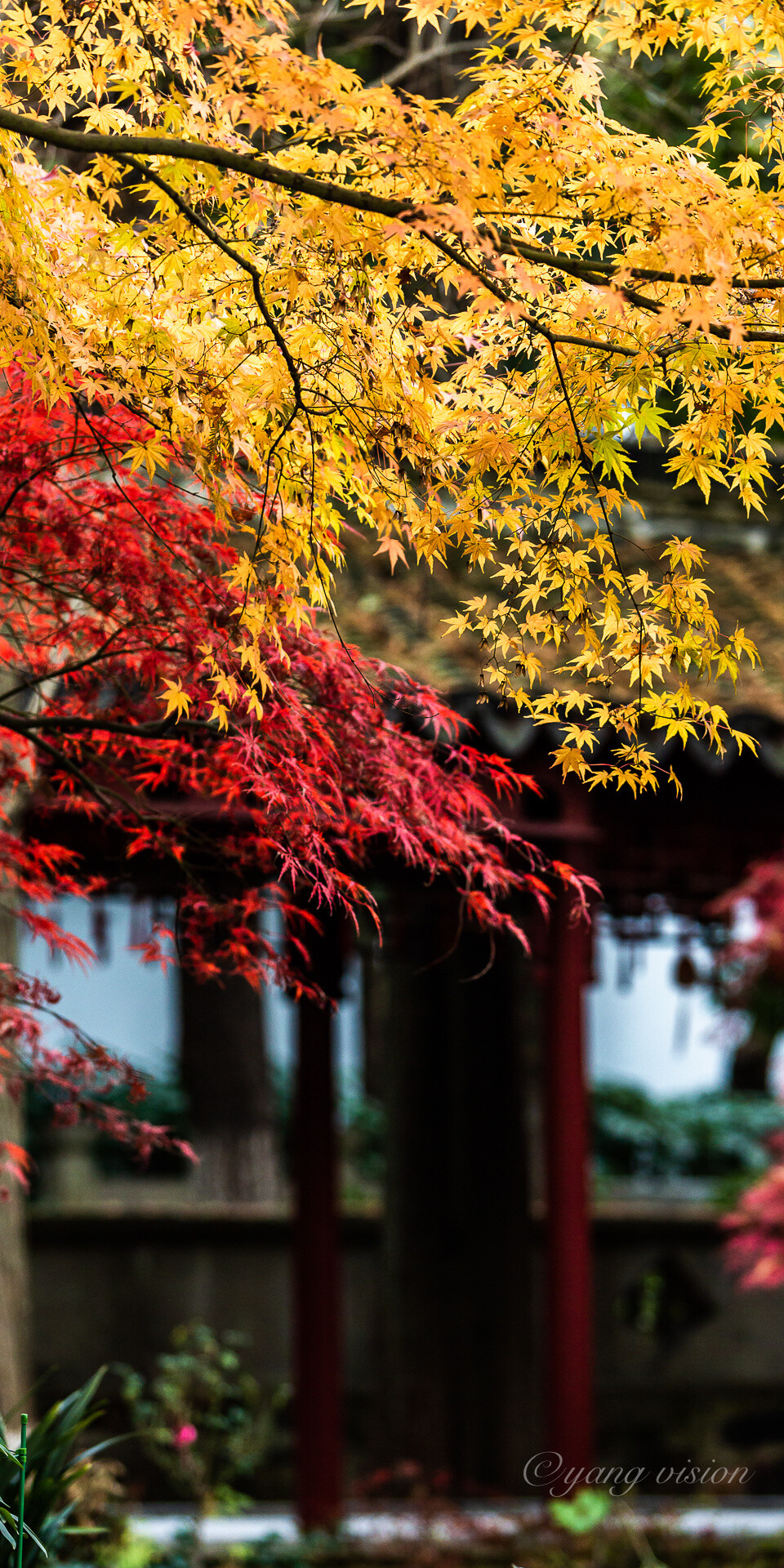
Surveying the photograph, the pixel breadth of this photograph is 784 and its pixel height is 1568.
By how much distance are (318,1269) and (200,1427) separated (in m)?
0.94

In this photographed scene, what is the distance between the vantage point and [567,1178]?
547cm

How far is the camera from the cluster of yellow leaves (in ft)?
7.01

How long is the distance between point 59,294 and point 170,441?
0.92 ft

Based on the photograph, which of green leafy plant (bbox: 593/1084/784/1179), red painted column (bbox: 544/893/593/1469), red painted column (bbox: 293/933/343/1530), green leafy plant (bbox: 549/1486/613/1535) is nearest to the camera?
green leafy plant (bbox: 549/1486/613/1535)

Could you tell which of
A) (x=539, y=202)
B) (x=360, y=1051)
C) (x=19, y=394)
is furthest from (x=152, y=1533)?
(x=360, y=1051)

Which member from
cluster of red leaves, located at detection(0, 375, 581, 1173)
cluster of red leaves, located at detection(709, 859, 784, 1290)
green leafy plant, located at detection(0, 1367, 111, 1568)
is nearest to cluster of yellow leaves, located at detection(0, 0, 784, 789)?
cluster of red leaves, located at detection(0, 375, 581, 1173)

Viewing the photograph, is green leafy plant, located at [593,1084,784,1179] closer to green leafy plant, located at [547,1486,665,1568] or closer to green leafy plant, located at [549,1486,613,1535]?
green leafy plant, located at [547,1486,665,1568]

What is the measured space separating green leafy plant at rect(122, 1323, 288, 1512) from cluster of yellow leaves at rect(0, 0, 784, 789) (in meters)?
3.99

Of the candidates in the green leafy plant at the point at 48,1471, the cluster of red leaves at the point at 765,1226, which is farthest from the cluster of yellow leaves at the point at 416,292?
the cluster of red leaves at the point at 765,1226

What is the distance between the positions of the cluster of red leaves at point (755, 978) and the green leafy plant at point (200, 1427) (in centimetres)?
233

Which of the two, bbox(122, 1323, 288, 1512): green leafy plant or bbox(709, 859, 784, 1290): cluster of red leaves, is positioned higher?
bbox(709, 859, 784, 1290): cluster of red leaves

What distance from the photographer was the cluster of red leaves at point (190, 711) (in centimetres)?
252

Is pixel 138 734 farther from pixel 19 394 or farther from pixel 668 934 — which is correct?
pixel 668 934

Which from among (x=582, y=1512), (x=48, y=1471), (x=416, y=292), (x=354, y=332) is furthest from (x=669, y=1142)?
(x=354, y=332)
